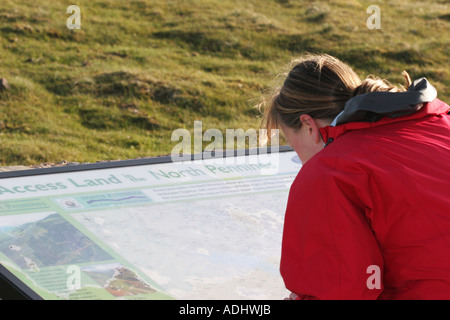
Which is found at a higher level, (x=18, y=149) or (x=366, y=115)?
(x=366, y=115)

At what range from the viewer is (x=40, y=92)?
385 inches

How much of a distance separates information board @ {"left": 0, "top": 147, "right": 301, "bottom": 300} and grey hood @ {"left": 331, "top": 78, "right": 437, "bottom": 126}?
0.90 meters

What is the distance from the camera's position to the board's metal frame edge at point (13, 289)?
2674 mm

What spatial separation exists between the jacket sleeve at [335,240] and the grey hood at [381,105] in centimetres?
22

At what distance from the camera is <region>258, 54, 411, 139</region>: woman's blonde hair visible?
2.39 meters

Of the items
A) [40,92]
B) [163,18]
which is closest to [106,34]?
[163,18]

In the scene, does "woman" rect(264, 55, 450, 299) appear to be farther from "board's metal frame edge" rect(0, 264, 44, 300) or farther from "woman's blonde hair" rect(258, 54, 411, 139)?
"board's metal frame edge" rect(0, 264, 44, 300)

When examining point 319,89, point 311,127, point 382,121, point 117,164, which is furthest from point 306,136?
point 117,164

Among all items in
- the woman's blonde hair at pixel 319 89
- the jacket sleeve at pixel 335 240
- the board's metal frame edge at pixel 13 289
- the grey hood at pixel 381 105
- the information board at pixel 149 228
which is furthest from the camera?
the information board at pixel 149 228

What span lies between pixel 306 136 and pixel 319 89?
0.18 metres

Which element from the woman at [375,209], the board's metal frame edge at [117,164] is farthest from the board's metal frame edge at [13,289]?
the board's metal frame edge at [117,164]

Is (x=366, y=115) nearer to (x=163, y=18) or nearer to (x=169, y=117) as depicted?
(x=169, y=117)

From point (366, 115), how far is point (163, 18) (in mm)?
12060

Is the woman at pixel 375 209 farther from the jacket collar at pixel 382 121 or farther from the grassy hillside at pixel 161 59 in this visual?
the grassy hillside at pixel 161 59
